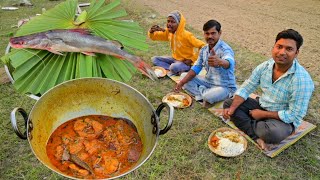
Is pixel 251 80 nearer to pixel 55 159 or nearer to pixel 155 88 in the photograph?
pixel 155 88

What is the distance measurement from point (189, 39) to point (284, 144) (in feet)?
7.59

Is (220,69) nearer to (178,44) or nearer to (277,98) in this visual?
(277,98)

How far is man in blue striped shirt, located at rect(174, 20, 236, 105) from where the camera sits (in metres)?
3.87

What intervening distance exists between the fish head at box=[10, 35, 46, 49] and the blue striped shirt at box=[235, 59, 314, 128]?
238cm

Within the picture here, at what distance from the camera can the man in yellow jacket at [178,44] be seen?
486 cm

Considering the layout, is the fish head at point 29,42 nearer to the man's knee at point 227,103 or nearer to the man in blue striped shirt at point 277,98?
the man in blue striped shirt at point 277,98

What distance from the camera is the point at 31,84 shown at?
2383 mm

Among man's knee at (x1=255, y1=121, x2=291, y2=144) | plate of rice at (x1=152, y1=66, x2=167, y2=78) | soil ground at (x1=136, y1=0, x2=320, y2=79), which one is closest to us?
man's knee at (x1=255, y1=121, x2=291, y2=144)

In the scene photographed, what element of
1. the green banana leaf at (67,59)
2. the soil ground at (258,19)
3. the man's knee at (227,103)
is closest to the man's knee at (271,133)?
the man's knee at (227,103)

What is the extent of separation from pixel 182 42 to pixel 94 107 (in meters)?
3.14

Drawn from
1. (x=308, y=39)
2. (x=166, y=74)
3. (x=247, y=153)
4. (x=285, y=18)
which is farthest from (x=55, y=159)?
(x=285, y=18)

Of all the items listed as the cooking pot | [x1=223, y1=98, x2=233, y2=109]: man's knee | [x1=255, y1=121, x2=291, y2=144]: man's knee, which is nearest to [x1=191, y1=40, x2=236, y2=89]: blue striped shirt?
[x1=223, y1=98, x2=233, y2=109]: man's knee

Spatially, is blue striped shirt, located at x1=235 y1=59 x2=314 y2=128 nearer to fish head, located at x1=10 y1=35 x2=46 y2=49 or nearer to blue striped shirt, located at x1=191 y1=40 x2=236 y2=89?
blue striped shirt, located at x1=191 y1=40 x2=236 y2=89

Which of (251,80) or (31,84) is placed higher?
(31,84)
